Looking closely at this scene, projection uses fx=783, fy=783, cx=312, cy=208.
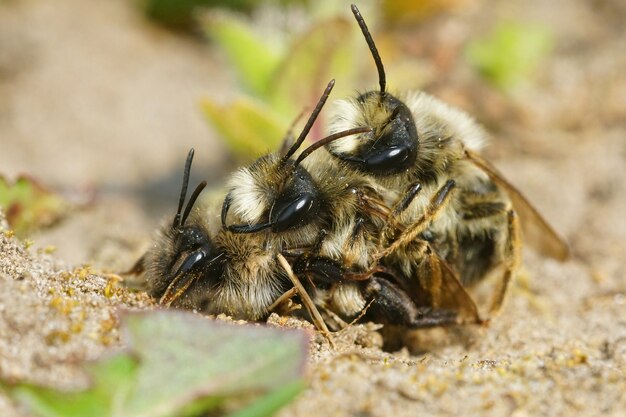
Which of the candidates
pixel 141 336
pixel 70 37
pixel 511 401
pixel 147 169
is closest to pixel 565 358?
pixel 511 401

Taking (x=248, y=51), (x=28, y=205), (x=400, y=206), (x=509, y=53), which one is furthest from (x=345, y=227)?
(x=509, y=53)

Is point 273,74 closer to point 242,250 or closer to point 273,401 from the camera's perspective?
point 242,250

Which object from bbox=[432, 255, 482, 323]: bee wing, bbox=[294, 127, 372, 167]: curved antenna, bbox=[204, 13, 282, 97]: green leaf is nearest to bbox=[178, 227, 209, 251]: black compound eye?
bbox=[294, 127, 372, 167]: curved antenna

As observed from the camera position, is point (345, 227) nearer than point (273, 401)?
No

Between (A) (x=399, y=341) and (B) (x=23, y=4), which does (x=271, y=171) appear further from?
(B) (x=23, y=4)

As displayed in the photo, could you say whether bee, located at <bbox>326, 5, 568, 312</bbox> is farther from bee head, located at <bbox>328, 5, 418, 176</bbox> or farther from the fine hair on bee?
the fine hair on bee

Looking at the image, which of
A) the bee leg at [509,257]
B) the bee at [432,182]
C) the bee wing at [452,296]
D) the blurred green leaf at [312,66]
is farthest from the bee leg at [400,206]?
the blurred green leaf at [312,66]

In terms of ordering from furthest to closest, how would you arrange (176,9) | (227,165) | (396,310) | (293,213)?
(176,9)
(227,165)
(396,310)
(293,213)
